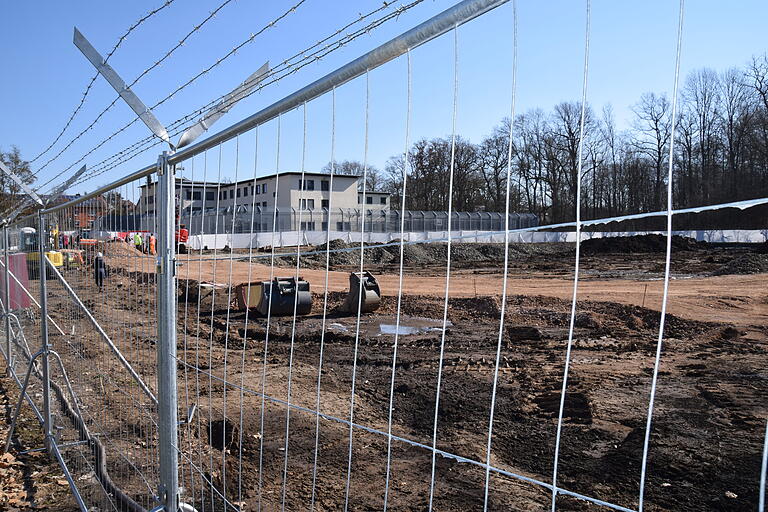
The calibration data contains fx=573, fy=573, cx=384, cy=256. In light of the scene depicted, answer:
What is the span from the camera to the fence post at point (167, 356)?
9.60 ft

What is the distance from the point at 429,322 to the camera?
14344 millimetres

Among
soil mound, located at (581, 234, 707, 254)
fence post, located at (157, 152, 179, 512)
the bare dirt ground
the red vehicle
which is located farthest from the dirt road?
soil mound, located at (581, 234, 707, 254)

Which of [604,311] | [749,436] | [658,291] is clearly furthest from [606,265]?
[749,436]

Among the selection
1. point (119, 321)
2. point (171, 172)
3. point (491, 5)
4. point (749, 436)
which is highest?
point (491, 5)

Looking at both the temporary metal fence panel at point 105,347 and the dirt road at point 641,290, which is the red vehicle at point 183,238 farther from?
the dirt road at point 641,290

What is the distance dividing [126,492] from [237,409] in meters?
2.81

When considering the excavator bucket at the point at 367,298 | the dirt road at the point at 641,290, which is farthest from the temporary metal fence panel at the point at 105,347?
the dirt road at the point at 641,290

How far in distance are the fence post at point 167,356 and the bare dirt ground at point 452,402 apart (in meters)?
0.17

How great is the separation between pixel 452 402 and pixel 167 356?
16.8ft

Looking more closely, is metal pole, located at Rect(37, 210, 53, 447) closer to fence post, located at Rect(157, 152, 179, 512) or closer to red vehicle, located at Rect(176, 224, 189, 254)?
red vehicle, located at Rect(176, 224, 189, 254)

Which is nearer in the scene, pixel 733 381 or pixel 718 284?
pixel 733 381

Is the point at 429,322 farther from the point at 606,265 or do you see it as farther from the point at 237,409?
the point at 606,265

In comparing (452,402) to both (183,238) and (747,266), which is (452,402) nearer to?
(183,238)

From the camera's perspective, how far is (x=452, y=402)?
293 inches
